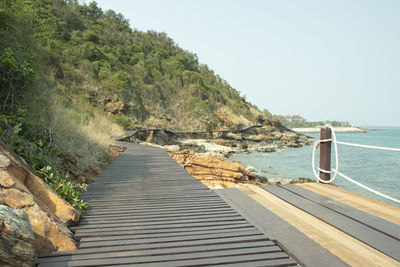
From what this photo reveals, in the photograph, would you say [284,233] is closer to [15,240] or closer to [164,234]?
[164,234]

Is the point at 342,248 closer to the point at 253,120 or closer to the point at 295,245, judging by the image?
the point at 295,245

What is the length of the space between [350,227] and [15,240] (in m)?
2.44

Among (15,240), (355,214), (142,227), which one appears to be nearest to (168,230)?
(142,227)

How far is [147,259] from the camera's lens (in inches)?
71.2

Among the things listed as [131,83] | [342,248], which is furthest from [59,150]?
[131,83]

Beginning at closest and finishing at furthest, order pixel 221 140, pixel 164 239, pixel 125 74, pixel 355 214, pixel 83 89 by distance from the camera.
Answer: pixel 164 239 < pixel 355 214 < pixel 83 89 < pixel 125 74 < pixel 221 140

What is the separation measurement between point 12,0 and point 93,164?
121 inches

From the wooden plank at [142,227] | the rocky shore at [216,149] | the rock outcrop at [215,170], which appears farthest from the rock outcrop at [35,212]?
the rock outcrop at [215,170]

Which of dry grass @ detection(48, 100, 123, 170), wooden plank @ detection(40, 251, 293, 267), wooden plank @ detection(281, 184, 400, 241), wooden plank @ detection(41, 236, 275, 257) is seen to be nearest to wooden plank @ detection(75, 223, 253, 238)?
wooden plank @ detection(41, 236, 275, 257)

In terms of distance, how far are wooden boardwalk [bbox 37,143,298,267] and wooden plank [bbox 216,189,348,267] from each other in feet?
0.24

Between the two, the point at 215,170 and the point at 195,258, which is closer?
the point at 195,258

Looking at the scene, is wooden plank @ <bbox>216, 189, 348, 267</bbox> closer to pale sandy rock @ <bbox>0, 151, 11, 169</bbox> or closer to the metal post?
the metal post

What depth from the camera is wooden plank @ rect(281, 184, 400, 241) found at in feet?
7.28

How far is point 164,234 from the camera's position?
221cm
